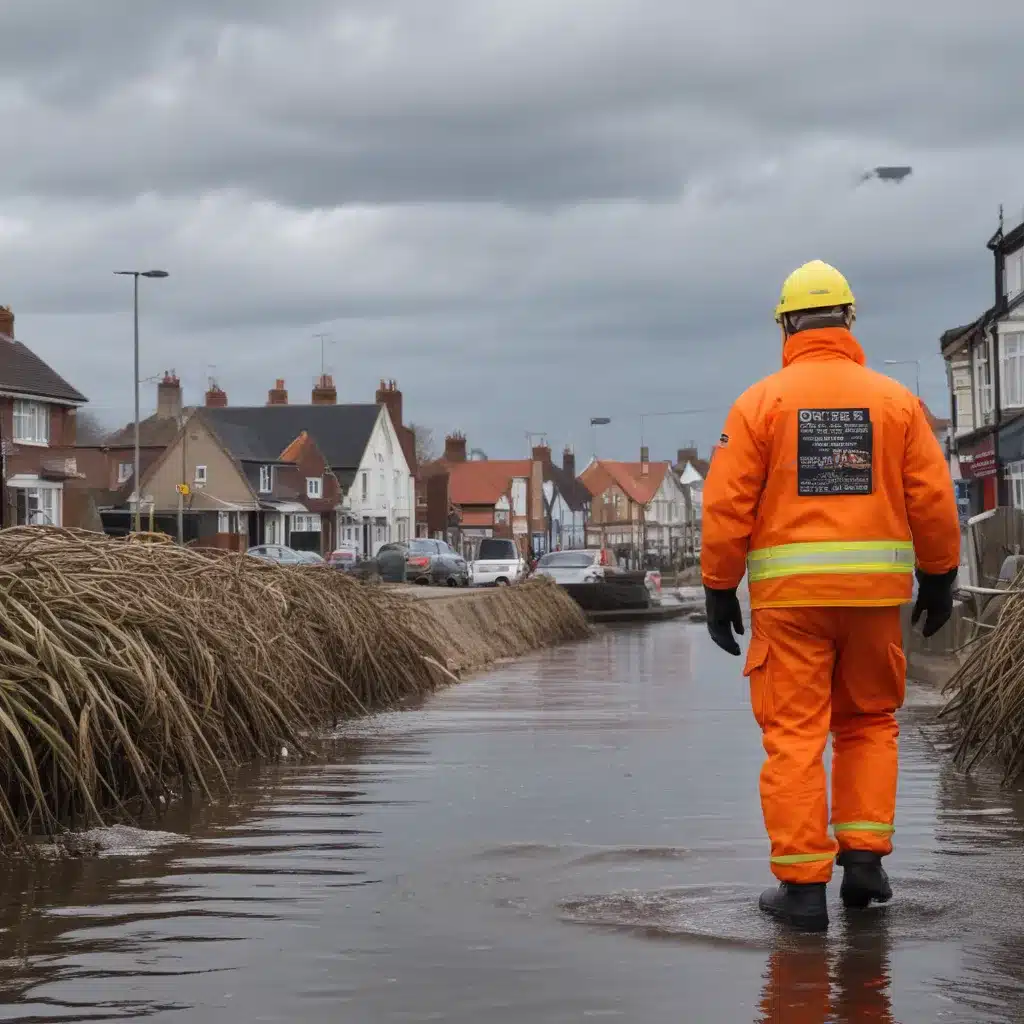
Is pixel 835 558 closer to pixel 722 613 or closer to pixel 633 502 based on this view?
pixel 722 613

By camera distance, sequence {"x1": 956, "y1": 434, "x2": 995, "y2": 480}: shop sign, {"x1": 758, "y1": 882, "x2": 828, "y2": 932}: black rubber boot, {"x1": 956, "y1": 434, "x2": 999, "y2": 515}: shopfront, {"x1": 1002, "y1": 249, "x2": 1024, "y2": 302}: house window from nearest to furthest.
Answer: {"x1": 758, "y1": 882, "x2": 828, "y2": 932}: black rubber boot, {"x1": 1002, "y1": 249, "x2": 1024, "y2": 302}: house window, {"x1": 956, "y1": 434, "x2": 995, "y2": 480}: shop sign, {"x1": 956, "y1": 434, "x2": 999, "y2": 515}: shopfront

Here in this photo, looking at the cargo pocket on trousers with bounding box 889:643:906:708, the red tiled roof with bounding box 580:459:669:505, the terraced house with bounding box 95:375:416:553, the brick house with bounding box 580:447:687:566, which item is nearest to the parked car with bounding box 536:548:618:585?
the terraced house with bounding box 95:375:416:553

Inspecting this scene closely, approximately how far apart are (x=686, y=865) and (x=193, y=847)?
201 centimetres

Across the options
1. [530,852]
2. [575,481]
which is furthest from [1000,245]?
[575,481]

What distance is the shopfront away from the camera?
57.4 meters

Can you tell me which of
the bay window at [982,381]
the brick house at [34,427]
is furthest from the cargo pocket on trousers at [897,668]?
the brick house at [34,427]

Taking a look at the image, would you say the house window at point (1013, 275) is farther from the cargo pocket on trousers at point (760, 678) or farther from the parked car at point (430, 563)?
the cargo pocket on trousers at point (760, 678)

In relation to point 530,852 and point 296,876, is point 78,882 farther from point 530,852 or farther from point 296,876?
point 530,852

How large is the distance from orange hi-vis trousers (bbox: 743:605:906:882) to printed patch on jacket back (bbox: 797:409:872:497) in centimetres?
40

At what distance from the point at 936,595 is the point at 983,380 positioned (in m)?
56.5

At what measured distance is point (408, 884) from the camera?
22.5ft

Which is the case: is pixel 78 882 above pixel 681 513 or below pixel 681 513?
below

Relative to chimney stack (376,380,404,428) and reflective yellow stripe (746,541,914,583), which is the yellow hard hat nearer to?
reflective yellow stripe (746,541,914,583)

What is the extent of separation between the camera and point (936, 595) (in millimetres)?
6613
